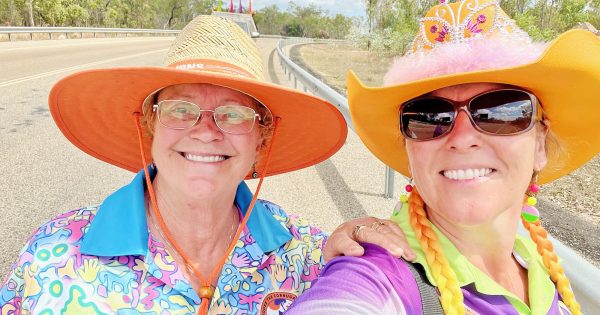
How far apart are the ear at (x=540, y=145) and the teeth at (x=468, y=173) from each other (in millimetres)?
281

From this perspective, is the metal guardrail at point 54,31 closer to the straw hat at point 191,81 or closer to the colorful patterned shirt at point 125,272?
the straw hat at point 191,81

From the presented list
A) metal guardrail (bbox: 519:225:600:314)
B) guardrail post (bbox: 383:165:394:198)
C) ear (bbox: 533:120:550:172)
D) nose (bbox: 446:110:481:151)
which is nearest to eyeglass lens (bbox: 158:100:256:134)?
nose (bbox: 446:110:481:151)

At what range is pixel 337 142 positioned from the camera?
279cm

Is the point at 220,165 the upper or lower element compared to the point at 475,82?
lower

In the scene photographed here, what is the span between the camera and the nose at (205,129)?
212 cm

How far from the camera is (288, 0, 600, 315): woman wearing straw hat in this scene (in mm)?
A: 1558

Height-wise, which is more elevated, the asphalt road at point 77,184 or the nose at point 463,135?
the nose at point 463,135

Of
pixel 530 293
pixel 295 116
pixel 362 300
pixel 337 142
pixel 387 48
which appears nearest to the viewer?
pixel 362 300

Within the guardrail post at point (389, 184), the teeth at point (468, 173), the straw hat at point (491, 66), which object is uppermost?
the straw hat at point (491, 66)

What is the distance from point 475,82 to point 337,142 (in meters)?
1.13

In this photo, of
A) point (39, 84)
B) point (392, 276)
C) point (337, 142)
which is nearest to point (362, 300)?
point (392, 276)

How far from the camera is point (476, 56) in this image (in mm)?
1704

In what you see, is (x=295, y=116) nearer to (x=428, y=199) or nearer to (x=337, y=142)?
(x=337, y=142)

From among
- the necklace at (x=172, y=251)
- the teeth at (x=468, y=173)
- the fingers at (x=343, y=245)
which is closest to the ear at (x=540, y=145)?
the teeth at (x=468, y=173)
